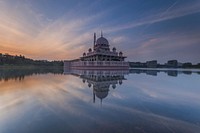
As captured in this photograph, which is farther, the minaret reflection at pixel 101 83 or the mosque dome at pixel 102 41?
the mosque dome at pixel 102 41

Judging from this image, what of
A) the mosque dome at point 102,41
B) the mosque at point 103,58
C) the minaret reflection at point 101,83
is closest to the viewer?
the minaret reflection at point 101,83

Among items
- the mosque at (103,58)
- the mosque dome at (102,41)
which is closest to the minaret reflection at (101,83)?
the mosque at (103,58)

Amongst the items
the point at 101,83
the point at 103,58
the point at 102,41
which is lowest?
the point at 101,83

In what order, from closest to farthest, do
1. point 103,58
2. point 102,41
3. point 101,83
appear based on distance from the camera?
point 101,83 < point 103,58 < point 102,41

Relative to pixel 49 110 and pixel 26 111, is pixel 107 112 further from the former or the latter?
pixel 26 111

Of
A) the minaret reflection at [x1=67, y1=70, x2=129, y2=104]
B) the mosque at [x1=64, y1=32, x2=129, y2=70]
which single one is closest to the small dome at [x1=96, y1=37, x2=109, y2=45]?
the mosque at [x1=64, y1=32, x2=129, y2=70]

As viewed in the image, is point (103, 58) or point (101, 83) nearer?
point (101, 83)

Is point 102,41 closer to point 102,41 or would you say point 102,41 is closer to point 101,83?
point 102,41

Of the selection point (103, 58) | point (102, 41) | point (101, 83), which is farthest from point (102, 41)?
point (101, 83)

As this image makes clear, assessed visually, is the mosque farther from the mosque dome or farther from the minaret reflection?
the minaret reflection

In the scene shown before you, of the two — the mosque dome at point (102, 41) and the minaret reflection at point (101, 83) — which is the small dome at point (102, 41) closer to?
the mosque dome at point (102, 41)

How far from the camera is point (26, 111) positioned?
627 centimetres

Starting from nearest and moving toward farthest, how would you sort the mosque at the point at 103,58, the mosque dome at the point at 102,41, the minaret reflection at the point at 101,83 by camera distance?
the minaret reflection at the point at 101,83 < the mosque at the point at 103,58 < the mosque dome at the point at 102,41

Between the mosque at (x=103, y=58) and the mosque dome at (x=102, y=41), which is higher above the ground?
the mosque dome at (x=102, y=41)
